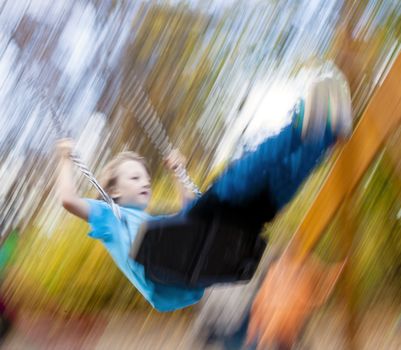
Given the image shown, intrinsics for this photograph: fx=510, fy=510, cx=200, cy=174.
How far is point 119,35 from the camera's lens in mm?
1001

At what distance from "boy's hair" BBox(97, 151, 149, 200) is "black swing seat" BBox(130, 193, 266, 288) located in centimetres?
14

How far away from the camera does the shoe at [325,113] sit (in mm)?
539

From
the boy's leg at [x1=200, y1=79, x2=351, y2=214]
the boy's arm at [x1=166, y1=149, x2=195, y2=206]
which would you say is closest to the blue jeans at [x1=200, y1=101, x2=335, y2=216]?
the boy's leg at [x1=200, y1=79, x2=351, y2=214]

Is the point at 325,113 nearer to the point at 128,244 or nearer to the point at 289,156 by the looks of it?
the point at 289,156

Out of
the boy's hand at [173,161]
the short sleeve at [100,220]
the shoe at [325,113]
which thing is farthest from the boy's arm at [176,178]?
the shoe at [325,113]

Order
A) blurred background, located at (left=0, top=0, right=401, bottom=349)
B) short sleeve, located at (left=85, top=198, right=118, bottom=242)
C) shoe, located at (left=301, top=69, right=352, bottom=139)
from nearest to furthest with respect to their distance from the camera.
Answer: shoe, located at (left=301, top=69, right=352, bottom=139)
short sleeve, located at (left=85, top=198, right=118, bottom=242)
blurred background, located at (left=0, top=0, right=401, bottom=349)

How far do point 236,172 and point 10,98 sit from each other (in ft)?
2.01

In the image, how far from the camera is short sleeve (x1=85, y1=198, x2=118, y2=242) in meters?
0.76

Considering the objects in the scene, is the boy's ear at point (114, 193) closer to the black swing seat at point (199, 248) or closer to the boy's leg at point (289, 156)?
the black swing seat at point (199, 248)

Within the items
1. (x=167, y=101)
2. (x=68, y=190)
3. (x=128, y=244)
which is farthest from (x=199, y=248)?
(x=167, y=101)

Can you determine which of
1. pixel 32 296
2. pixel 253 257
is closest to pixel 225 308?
pixel 253 257

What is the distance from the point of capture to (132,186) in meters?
0.81

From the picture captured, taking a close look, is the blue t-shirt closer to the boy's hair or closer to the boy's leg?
the boy's hair

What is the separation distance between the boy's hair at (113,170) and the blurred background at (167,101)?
39 mm
